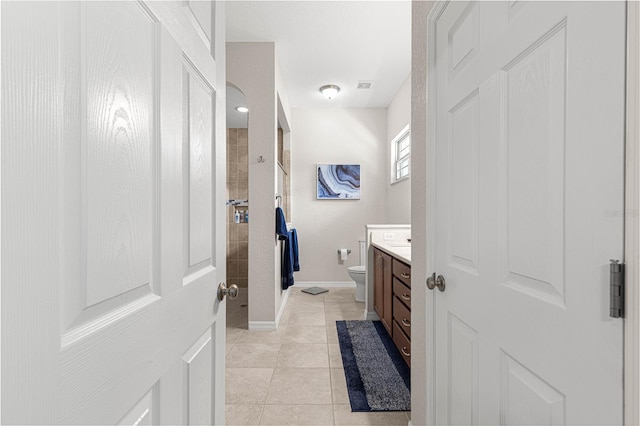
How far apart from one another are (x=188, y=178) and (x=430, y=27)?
1.10 meters

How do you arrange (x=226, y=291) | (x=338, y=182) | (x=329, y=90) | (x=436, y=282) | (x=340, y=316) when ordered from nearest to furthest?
(x=226, y=291) → (x=436, y=282) → (x=340, y=316) → (x=329, y=90) → (x=338, y=182)

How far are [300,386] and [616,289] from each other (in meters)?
1.84

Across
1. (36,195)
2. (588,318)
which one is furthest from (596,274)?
(36,195)

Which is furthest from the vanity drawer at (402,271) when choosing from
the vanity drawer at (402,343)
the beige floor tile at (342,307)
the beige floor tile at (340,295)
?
the beige floor tile at (340,295)

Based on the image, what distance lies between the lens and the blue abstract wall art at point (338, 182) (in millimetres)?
4625

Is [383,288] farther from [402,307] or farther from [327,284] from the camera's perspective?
[327,284]

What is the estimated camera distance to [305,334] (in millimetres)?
2811

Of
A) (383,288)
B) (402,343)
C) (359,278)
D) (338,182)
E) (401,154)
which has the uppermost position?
(401,154)

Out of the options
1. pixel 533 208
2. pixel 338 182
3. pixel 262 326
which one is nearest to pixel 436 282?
pixel 533 208

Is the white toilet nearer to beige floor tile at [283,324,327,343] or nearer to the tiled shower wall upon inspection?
beige floor tile at [283,324,327,343]

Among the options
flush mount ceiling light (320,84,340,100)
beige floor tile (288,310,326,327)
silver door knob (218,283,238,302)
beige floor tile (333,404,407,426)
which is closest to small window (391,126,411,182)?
flush mount ceiling light (320,84,340,100)

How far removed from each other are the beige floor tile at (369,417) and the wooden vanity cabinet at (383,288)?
88 cm

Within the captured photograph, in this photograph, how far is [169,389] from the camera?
68 centimetres

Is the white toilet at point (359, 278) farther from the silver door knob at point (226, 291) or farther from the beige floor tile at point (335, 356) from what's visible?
the silver door knob at point (226, 291)
